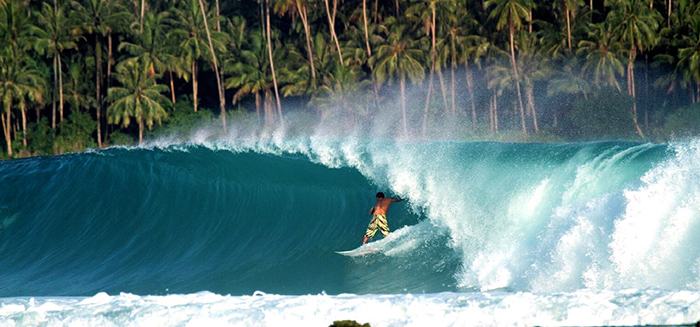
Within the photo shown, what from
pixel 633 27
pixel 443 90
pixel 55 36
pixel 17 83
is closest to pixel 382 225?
pixel 633 27

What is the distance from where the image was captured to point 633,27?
163 feet

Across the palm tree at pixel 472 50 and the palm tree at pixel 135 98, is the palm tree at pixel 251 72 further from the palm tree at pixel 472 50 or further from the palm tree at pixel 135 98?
the palm tree at pixel 472 50

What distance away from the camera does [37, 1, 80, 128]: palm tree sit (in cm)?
5269

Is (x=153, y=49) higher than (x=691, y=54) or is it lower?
higher

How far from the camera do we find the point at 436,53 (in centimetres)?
5300

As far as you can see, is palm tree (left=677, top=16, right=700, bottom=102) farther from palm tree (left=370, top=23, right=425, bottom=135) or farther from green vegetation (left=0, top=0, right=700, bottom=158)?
palm tree (left=370, top=23, right=425, bottom=135)

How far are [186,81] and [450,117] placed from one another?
15.4m

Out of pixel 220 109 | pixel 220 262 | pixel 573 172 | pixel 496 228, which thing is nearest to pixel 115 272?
pixel 220 262

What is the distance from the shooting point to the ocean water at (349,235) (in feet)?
34.2

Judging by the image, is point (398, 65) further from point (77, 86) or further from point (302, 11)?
point (77, 86)

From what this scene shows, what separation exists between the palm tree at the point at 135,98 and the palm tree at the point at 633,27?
2445 centimetres

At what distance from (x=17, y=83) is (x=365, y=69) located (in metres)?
19.5

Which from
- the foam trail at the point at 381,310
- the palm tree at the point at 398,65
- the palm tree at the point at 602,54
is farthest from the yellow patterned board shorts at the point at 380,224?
the palm tree at the point at 602,54

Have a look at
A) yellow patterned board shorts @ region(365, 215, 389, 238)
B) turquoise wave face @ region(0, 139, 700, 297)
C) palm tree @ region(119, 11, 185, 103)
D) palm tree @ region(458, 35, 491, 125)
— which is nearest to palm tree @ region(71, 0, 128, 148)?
palm tree @ region(119, 11, 185, 103)
